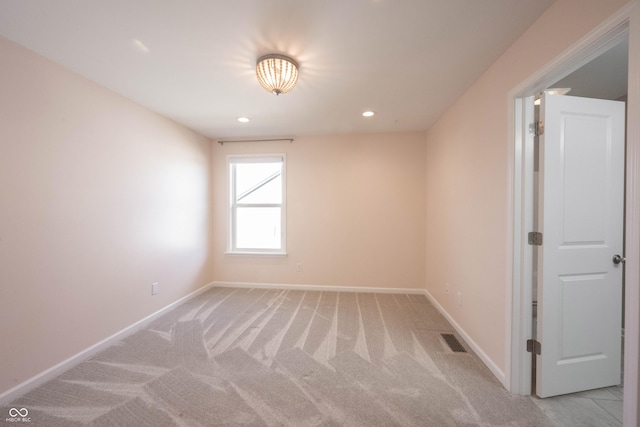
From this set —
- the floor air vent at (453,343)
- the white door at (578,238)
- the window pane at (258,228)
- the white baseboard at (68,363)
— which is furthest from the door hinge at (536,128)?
the white baseboard at (68,363)

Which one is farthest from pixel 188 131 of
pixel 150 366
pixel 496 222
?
pixel 496 222

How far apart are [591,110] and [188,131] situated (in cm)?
416

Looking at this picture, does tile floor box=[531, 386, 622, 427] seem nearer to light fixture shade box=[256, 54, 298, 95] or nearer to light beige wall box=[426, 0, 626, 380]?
light beige wall box=[426, 0, 626, 380]

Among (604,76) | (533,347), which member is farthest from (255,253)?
(604,76)

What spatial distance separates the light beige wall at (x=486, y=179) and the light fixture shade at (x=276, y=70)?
1574mm

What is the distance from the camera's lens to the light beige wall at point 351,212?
3.51 m

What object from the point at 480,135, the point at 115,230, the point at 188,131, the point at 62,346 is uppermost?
the point at 188,131

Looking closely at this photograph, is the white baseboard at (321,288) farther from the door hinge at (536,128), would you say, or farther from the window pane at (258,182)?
the door hinge at (536,128)

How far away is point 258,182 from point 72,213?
228 cm

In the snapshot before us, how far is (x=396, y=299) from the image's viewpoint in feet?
10.9

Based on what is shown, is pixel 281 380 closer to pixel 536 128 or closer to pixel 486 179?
pixel 486 179

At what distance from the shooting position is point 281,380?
172 cm

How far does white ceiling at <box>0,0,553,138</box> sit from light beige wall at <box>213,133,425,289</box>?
3.60ft

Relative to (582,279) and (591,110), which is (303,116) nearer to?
(591,110)
